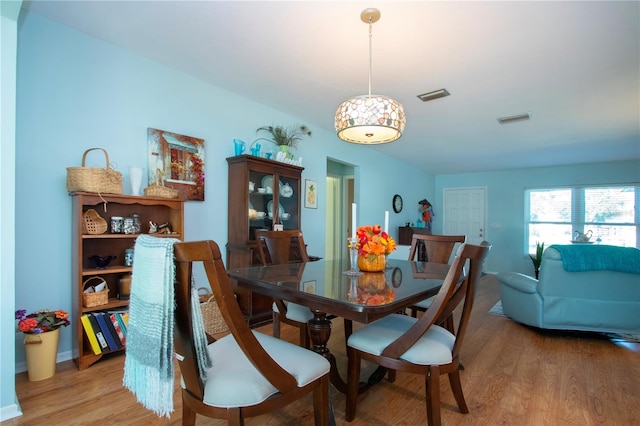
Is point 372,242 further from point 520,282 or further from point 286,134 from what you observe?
point 286,134

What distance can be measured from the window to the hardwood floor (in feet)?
15.0

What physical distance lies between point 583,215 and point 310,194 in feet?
18.8

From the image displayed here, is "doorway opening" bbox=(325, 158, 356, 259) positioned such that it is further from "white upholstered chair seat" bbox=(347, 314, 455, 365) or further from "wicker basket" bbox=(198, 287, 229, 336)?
"white upholstered chair seat" bbox=(347, 314, 455, 365)

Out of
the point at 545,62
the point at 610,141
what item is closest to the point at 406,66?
the point at 545,62

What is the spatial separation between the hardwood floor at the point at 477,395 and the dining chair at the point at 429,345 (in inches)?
10.8

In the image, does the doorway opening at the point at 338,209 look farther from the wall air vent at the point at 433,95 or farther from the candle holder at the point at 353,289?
the candle holder at the point at 353,289

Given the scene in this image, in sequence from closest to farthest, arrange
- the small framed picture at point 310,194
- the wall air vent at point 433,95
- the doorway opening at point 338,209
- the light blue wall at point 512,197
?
the wall air vent at point 433,95
the small framed picture at point 310,194
the doorway opening at point 338,209
the light blue wall at point 512,197

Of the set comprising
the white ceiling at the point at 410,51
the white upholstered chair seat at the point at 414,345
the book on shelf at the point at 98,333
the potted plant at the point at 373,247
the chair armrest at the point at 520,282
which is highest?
the white ceiling at the point at 410,51

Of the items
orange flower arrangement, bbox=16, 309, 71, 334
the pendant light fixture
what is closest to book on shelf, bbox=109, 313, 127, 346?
orange flower arrangement, bbox=16, 309, 71, 334

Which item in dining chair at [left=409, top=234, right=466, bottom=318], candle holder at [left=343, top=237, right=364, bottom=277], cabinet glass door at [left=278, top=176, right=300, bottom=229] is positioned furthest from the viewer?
cabinet glass door at [left=278, top=176, right=300, bottom=229]

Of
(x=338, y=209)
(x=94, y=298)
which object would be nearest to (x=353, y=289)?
(x=94, y=298)

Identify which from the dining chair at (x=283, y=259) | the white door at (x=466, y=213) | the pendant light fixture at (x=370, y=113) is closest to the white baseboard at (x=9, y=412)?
the dining chair at (x=283, y=259)

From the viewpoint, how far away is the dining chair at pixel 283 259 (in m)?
1.97

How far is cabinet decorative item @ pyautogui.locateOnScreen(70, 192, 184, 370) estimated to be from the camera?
2.04m
